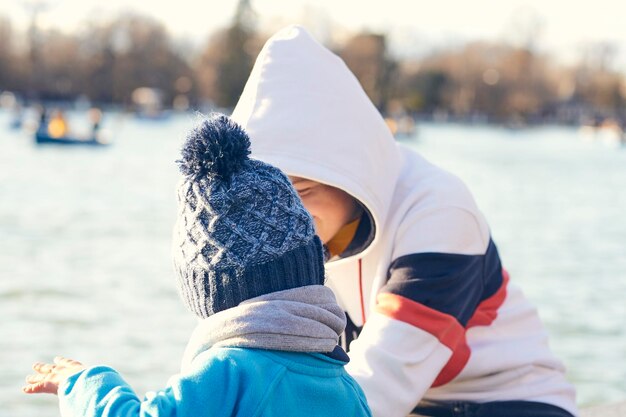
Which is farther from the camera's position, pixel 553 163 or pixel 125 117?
pixel 125 117

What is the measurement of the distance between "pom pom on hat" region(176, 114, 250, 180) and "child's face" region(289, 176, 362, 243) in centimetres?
59

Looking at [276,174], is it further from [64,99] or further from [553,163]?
[64,99]

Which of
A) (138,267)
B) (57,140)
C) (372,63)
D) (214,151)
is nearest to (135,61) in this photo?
(372,63)

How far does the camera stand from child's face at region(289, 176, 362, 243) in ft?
6.07

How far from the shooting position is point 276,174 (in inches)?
48.5

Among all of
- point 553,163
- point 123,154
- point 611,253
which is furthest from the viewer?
point 553,163

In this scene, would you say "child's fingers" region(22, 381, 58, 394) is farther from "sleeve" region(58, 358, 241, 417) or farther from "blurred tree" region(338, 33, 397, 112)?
"blurred tree" region(338, 33, 397, 112)

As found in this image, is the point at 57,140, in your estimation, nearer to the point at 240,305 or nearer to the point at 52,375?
the point at 52,375

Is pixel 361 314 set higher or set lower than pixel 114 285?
higher

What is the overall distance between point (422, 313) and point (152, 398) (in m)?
0.69

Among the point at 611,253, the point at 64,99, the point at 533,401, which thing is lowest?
the point at 64,99

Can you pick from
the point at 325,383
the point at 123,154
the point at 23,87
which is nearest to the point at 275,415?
the point at 325,383

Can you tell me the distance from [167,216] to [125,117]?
42.0 metres

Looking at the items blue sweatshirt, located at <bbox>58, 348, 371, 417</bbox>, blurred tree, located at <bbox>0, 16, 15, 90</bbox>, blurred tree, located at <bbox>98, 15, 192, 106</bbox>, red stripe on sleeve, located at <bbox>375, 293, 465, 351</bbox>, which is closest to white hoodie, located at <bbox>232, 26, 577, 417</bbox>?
red stripe on sleeve, located at <bbox>375, 293, 465, 351</bbox>
